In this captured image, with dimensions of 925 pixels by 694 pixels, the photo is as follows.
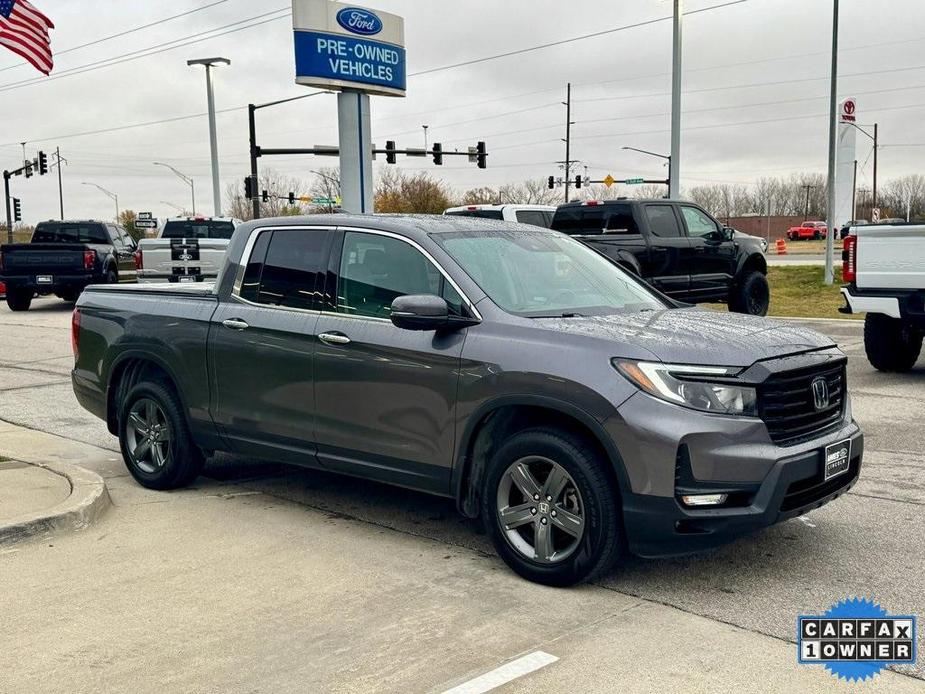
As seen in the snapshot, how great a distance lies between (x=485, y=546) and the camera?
535 cm

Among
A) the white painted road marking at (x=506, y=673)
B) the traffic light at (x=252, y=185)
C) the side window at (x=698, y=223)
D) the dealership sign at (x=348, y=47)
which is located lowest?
the white painted road marking at (x=506, y=673)

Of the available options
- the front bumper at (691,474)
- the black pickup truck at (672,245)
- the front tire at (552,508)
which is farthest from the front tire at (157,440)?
the black pickup truck at (672,245)

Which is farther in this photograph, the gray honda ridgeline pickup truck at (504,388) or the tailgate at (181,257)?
the tailgate at (181,257)

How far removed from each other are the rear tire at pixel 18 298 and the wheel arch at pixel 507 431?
2036 cm

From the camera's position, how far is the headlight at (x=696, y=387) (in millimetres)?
A: 4363

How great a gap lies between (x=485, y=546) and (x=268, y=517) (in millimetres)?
1485

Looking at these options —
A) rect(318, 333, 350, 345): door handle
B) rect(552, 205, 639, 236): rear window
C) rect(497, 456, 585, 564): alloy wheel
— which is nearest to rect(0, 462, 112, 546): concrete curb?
rect(318, 333, 350, 345): door handle

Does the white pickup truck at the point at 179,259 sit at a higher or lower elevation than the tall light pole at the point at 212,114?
lower

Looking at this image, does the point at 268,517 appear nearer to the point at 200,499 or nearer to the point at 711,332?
the point at 200,499

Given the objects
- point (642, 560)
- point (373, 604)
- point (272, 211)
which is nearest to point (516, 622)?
point (373, 604)

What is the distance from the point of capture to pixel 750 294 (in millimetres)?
16703

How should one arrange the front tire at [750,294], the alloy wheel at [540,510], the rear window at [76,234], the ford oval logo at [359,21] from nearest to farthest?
1. the alloy wheel at [540,510]
2. the front tire at [750,294]
3. the rear window at [76,234]
4. the ford oval logo at [359,21]

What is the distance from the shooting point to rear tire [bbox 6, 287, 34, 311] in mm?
22703

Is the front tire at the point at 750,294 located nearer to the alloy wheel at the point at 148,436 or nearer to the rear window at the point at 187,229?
the alloy wheel at the point at 148,436
